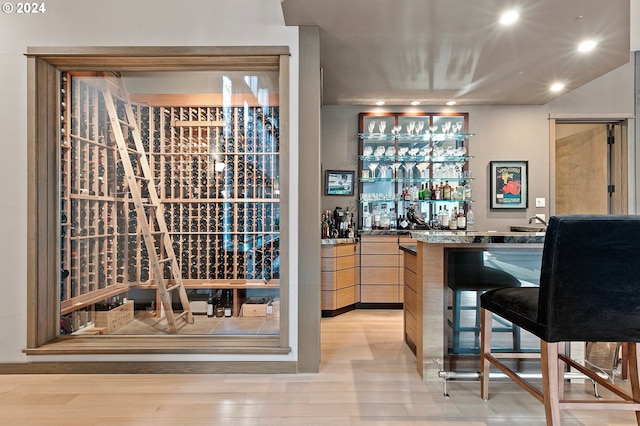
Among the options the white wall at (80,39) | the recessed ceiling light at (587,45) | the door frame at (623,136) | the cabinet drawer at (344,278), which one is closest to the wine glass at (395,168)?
the cabinet drawer at (344,278)

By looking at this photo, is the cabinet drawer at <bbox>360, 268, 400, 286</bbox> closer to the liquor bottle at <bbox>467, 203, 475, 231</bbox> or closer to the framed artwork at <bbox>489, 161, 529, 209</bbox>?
the liquor bottle at <bbox>467, 203, 475, 231</bbox>

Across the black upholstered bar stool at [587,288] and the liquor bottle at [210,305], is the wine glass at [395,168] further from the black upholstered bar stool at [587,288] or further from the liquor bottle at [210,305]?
the black upholstered bar stool at [587,288]

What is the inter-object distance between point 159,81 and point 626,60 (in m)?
3.91

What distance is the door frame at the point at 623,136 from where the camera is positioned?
13.9ft

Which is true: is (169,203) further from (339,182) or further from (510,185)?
(510,185)

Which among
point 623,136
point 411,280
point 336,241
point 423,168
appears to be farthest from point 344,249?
point 623,136

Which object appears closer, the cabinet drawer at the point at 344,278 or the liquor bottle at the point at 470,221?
the cabinet drawer at the point at 344,278

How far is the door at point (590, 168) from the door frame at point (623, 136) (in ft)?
0.13

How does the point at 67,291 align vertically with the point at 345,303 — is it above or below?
above

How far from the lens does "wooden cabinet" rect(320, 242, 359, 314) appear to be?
12.6ft

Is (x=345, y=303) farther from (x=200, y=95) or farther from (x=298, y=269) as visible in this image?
(x=200, y=95)

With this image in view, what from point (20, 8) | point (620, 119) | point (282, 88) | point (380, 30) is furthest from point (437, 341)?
point (620, 119)

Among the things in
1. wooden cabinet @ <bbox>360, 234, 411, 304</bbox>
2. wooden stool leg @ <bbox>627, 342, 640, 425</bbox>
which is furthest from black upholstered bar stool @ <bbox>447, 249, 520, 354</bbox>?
wooden cabinet @ <bbox>360, 234, 411, 304</bbox>

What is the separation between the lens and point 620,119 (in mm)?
4352
